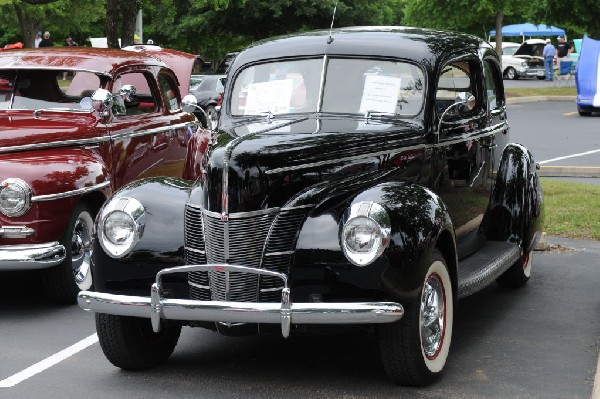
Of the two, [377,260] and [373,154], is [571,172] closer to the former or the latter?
[373,154]

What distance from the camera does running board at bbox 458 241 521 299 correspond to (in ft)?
22.9

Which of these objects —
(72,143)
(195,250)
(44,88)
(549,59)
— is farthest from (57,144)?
(549,59)

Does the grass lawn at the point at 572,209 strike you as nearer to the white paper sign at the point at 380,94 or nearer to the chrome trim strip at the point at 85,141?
the chrome trim strip at the point at 85,141

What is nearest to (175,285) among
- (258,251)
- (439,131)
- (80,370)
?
(258,251)

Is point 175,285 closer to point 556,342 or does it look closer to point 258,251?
point 258,251

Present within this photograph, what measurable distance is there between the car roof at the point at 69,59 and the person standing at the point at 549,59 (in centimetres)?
3953

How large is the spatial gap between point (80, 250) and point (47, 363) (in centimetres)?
187

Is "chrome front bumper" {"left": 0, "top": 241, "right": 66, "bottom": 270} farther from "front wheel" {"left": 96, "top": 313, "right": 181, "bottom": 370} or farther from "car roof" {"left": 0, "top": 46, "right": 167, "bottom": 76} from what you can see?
"car roof" {"left": 0, "top": 46, "right": 167, "bottom": 76}

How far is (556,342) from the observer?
7.22 m

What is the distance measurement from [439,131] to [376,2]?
35.2m

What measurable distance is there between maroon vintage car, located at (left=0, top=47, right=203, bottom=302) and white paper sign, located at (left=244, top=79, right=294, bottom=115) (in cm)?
158

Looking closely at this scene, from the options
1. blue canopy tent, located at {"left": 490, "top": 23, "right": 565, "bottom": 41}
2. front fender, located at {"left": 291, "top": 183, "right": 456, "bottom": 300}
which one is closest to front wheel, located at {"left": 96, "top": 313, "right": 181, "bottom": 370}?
front fender, located at {"left": 291, "top": 183, "right": 456, "bottom": 300}

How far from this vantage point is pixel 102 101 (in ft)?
30.3

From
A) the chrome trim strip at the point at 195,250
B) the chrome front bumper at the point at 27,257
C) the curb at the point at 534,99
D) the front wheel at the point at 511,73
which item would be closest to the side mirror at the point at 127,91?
the chrome front bumper at the point at 27,257
